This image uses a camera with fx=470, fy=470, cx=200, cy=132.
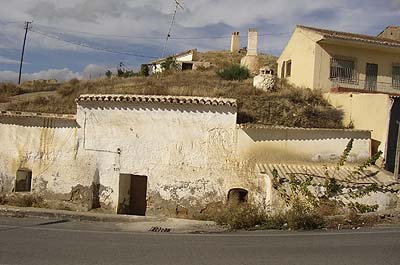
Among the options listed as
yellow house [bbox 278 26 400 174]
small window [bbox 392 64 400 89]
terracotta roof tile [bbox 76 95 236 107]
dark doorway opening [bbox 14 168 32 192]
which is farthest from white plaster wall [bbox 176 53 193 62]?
dark doorway opening [bbox 14 168 32 192]

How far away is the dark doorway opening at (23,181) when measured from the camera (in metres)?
18.4

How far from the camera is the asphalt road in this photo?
8.77m

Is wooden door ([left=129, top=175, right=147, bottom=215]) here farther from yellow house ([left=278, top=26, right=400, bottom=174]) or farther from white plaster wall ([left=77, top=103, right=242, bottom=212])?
yellow house ([left=278, top=26, right=400, bottom=174])

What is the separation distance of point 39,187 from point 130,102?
4856mm

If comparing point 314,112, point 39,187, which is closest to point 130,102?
point 39,187

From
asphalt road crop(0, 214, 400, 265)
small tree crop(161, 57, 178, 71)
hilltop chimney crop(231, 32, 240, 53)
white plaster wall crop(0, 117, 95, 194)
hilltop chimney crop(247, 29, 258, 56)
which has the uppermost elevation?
hilltop chimney crop(231, 32, 240, 53)

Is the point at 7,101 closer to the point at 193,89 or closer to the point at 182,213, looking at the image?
the point at 193,89

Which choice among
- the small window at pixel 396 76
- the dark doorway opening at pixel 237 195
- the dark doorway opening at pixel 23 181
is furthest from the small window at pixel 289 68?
the dark doorway opening at pixel 23 181

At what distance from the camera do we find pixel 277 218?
1362 centimetres

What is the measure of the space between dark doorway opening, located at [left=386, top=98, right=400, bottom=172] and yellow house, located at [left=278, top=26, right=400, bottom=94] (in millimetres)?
6959

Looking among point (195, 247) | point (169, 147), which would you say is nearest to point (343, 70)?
point (169, 147)

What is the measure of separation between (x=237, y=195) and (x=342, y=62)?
1242 cm

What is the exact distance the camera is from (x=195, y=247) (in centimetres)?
1034

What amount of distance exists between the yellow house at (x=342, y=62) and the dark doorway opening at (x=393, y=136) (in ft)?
22.8
